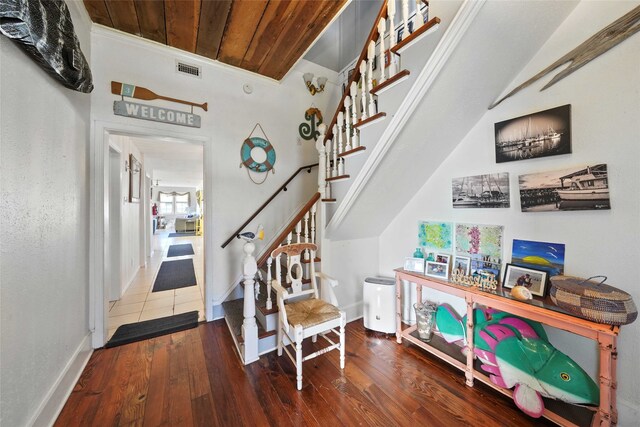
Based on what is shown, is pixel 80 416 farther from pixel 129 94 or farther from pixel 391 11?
pixel 391 11

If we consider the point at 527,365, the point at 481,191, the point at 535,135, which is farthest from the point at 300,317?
the point at 535,135

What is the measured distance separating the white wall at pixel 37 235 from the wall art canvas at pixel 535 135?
2961 mm

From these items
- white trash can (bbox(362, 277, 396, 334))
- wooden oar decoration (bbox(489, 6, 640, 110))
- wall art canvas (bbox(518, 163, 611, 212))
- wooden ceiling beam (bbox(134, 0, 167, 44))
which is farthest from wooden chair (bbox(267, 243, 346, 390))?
wooden ceiling beam (bbox(134, 0, 167, 44))

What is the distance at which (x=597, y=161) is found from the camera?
1364 millimetres

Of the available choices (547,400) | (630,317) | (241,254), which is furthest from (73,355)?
(630,317)

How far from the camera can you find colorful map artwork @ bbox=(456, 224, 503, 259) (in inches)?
72.2


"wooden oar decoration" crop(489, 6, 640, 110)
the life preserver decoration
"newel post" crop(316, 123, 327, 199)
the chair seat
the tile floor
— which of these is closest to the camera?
"wooden oar decoration" crop(489, 6, 640, 110)

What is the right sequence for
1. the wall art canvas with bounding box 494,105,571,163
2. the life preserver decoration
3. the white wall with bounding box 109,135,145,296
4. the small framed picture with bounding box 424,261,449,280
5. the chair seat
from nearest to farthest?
the wall art canvas with bounding box 494,105,571,163
the chair seat
the small framed picture with bounding box 424,261,449,280
the life preserver decoration
the white wall with bounding box 109,135,145,296

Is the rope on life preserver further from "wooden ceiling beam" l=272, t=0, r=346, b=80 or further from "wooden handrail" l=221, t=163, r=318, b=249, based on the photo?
"wooden ceiling beam" l=272, t=0, r=346, b=80

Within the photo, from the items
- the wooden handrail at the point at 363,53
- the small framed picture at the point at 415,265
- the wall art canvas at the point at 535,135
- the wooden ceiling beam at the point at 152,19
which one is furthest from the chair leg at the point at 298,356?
the wooden ceiling beam at the point at 152,19

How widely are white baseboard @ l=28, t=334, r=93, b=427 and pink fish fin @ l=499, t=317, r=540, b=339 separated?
2924 mm

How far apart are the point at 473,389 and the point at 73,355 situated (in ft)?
9.81

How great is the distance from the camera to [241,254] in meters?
2.86

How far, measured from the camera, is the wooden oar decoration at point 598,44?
1.23 metres
